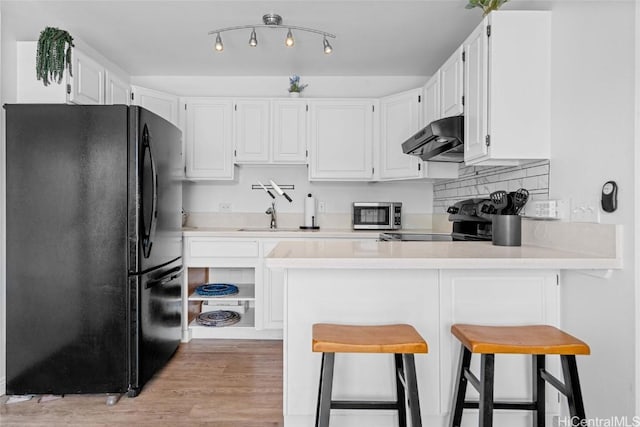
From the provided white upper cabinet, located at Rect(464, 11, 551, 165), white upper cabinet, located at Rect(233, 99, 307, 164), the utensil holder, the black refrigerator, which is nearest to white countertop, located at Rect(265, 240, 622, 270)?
the utensil holder

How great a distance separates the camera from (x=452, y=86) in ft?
8.04

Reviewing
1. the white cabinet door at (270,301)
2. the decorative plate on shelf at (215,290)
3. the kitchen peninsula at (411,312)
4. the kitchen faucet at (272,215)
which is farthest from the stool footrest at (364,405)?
the kitchen faucet at (272,215)

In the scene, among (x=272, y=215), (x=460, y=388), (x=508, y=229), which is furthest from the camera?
(x=272, y=215)

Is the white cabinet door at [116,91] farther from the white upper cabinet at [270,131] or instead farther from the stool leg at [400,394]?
the stool leg at [400,394]

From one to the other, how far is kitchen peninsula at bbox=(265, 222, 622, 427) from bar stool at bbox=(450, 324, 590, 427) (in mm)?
147

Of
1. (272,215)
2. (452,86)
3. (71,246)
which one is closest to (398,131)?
(452,86)

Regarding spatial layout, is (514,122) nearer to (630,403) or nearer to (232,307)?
(630,403)

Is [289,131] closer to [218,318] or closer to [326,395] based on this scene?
[218,318]

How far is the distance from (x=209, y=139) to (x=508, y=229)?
8.35ft

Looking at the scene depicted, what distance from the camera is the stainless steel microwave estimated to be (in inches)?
136

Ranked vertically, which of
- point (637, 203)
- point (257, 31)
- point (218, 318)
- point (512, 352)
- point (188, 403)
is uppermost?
point (257, 31)

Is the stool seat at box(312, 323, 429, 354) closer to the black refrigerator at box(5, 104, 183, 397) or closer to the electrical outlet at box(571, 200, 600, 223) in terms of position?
the electrical outlet at box(571, 200, 600, 223)

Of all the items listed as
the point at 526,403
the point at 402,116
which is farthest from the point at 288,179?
the point at 526,403

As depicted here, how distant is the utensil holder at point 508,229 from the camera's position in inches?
72.0
